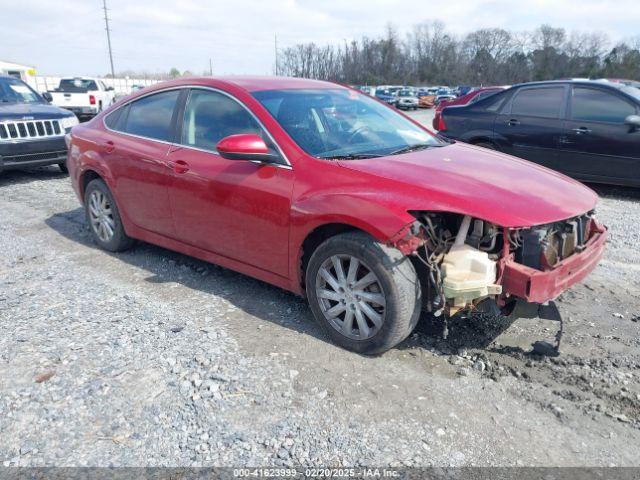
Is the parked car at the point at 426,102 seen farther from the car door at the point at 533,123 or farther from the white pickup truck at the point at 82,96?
the car door at the point at 533,123

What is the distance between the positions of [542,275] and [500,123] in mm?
5726

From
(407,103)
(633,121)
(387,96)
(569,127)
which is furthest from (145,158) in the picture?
(387,96)

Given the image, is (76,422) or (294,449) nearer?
(294,449)

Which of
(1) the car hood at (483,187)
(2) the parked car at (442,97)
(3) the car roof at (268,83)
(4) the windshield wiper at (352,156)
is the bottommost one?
(2) the parked car at (442,97)

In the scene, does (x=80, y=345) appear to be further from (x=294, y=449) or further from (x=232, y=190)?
(x=294, y=449)

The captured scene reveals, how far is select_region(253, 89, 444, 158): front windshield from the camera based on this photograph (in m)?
3.64

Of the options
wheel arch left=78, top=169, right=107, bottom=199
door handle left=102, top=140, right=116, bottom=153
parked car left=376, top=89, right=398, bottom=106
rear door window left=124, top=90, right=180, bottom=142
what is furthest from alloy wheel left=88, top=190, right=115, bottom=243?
parked car left=376, top=89, right=398, bottom=106

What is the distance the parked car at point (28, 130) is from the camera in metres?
8.32

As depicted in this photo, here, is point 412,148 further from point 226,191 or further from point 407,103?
point 407,103

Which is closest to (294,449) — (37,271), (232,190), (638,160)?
(232,190)

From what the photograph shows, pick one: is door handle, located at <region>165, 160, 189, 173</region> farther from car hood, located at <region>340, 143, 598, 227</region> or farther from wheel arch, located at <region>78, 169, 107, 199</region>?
car hood, located at <region>340, 143, 598, 227</region>

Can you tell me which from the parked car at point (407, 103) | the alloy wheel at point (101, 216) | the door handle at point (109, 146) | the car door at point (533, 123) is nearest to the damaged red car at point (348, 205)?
the door handle at point (109, 146)

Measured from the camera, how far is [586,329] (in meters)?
3.62

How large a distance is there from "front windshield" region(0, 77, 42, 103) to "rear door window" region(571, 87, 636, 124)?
9517 mm
